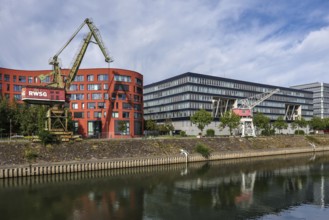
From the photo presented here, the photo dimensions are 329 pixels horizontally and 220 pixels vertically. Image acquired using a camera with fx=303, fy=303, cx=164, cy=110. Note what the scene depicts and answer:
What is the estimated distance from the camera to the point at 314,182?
4419 cm

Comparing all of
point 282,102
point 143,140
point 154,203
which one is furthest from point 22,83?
point 282,102

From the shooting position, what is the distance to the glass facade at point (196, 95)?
376 feet

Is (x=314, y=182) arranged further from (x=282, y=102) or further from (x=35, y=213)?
(x=282, y=102)

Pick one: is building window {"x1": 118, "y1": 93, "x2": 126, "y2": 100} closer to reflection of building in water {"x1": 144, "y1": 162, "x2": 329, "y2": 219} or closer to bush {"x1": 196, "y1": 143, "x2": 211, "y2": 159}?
bush {"x1": 196, "y1": 143, "x2": 211, "y2": 159}

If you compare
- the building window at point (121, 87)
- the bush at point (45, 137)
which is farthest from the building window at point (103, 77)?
the bush at point (45, 137)

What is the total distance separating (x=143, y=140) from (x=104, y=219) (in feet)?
126

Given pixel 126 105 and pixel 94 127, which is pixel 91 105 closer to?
pixel 94 127

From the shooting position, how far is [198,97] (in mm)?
115875

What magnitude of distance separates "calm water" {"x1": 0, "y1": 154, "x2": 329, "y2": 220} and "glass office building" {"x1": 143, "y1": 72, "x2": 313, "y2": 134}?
201ft

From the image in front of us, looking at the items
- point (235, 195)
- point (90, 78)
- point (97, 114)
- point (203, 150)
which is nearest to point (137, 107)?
point (97, 114)

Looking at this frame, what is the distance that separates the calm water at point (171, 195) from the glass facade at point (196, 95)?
61.6 metres

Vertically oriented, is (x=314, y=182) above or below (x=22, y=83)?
below

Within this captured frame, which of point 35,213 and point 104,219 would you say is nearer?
point 104,219

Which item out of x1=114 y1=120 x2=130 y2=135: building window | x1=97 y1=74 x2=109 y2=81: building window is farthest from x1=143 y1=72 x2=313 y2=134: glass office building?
x1=97 y1=74 x2=109 y2=81: building window
